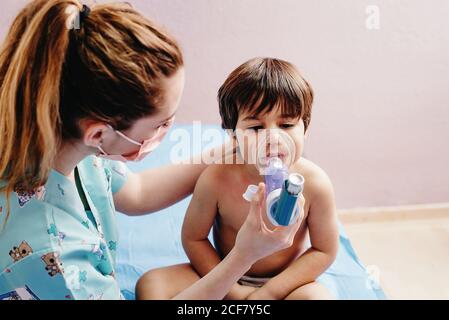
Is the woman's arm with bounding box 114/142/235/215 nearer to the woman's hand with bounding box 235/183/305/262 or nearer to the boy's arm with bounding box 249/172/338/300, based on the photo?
the boy's arm with bounding box 249/172/338/300

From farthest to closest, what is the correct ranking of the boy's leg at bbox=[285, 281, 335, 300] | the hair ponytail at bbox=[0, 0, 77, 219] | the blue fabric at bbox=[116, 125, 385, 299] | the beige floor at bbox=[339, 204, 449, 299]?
the beige floor at bbox=[339, 204, 449, 299], the blue fabric at bbox=[116, 125, 385, 299], the boy's leg at bbox=[285, 281, 335, 300], the hair ponytail at bbox=[0, 0, 77, 219]

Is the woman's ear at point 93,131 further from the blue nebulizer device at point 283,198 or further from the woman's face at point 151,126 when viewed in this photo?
the blue nebulizer device at point 283,198

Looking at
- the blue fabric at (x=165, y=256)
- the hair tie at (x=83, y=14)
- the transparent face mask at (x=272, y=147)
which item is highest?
the hair tie at (x=83, y=14)

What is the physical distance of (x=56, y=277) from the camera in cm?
66

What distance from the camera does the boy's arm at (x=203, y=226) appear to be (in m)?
0.90

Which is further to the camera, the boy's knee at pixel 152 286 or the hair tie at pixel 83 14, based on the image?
the boy's knee at pixel 152 286

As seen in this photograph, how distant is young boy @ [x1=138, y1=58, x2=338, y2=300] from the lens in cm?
80

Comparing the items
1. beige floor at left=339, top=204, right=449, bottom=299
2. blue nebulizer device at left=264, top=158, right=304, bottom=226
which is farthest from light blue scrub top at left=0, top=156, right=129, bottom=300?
beige floor at left=339, top=204, right=449, bottom=299

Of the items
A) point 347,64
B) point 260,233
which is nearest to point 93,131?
point 260,233

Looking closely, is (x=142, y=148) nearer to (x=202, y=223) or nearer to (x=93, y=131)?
(x=93, y=131)

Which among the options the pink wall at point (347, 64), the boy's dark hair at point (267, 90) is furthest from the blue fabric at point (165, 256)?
the pink wall at point (347, 64)

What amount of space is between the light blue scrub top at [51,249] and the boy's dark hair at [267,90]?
0.29m

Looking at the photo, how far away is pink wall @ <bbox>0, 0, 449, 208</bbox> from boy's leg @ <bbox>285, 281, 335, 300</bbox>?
82cm
